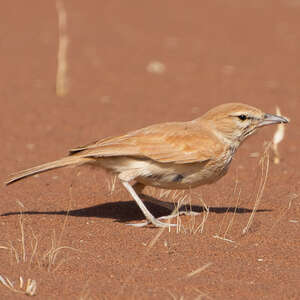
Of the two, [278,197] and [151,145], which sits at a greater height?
[151,145]

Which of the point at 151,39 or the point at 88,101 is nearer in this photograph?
the point at 88,101

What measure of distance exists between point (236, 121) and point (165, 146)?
2.15ft

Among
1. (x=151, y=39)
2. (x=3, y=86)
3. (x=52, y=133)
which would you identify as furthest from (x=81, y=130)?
(x=151, y=39)

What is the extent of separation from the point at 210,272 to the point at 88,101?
601 cm

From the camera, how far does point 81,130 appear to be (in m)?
9.40

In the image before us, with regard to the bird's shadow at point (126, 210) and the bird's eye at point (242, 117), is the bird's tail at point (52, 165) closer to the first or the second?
the bird's shadow at point (126, 210)

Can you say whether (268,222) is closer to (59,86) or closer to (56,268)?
(56,268)

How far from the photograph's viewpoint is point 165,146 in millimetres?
6004

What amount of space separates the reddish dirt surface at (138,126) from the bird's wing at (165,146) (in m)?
0.59

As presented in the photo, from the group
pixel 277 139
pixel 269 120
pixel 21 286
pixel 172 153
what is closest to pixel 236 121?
pixel 269 120

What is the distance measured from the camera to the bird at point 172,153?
19.6ft

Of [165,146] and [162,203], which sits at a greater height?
[165,146]

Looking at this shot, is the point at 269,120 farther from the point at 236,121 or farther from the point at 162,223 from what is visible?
the point at 162,223

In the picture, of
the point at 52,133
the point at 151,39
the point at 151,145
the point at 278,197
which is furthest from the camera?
the point at 151,39
